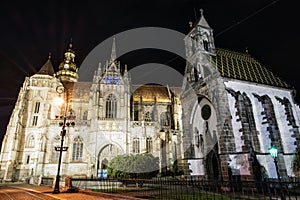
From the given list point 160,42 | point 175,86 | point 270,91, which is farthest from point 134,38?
point 175,86

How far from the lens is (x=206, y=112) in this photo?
65.0ft

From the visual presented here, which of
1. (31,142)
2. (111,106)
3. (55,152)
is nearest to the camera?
(55,152)

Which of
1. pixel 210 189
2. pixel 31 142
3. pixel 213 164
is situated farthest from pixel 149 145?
pixel 31 142

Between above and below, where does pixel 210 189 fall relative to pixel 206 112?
below

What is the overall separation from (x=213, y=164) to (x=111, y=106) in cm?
2299

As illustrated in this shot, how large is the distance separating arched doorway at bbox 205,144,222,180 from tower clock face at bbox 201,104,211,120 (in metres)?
3.04

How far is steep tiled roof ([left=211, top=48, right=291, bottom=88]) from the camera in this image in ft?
63.8

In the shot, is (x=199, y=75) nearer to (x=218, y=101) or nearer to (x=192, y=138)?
(x=218, y=101)

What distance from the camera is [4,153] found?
123 ft

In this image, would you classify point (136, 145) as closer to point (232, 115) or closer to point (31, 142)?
point (232, 115)

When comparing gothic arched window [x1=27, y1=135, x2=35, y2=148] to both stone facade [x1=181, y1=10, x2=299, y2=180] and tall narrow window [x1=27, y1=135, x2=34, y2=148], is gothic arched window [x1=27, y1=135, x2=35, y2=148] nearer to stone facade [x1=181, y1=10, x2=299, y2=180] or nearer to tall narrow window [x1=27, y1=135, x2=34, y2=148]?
tall narrow window [x1=27, y1=135, x2=34, y2=148]

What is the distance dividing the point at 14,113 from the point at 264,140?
46916 mm

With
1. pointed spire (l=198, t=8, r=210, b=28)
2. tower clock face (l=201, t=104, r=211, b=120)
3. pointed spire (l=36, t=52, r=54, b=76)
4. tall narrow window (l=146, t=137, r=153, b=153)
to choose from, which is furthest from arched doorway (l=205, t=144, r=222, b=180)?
pointed spire (l=36, t=52, r=54, b=76)

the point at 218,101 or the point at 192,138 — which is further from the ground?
the point at 218,101
